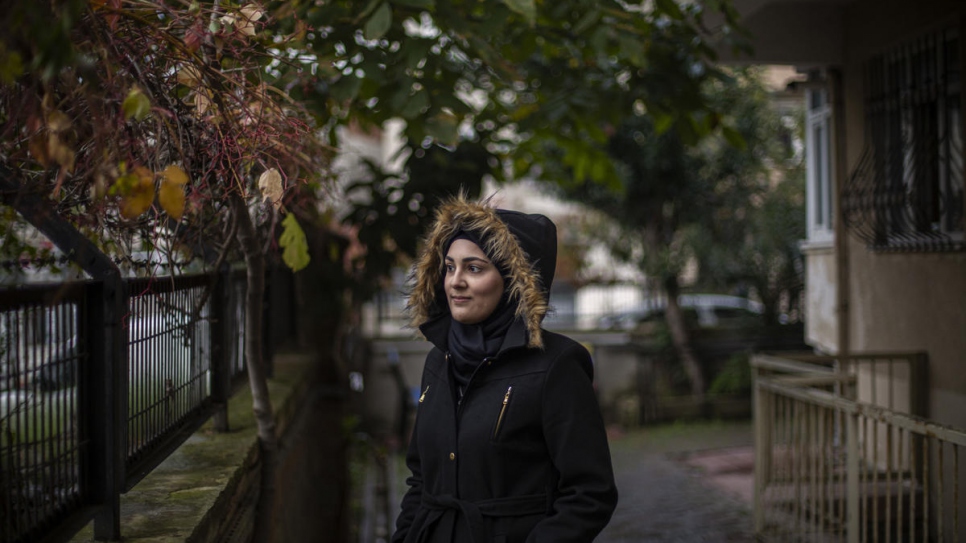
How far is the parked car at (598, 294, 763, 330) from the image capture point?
45.8 feet

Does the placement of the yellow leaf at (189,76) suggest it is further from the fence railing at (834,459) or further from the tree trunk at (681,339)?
the tree trunk at (681,339)

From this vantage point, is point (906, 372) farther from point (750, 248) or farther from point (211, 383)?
point (750, 248)

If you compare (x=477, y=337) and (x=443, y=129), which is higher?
(x=443, y=129)

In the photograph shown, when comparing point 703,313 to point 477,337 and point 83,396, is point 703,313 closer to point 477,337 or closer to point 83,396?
point 477,337

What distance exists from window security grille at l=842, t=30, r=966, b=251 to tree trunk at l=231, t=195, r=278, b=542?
4679mm

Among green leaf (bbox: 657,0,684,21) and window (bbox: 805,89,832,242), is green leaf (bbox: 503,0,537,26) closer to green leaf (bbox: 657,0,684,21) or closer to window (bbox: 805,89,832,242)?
green leaf (bbox: 657,0,684,21)

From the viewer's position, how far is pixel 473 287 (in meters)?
2.74

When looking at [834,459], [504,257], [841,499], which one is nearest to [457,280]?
[504,257]

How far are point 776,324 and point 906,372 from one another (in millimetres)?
7154

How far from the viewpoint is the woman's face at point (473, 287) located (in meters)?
2.75

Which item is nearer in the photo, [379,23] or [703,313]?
[379,23]

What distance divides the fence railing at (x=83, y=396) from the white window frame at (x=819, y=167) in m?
6.85

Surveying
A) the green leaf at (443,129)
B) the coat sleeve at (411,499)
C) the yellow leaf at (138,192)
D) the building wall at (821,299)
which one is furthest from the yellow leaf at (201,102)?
the building wall at (821,299)

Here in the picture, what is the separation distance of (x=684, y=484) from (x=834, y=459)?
3449 millimetres
